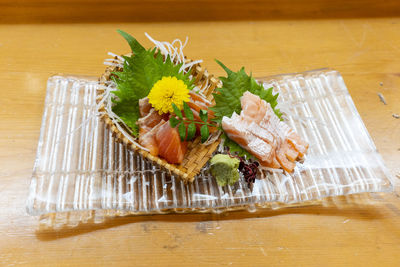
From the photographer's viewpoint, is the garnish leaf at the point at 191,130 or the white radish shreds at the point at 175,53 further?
the white radish shreds at the point at 175,53

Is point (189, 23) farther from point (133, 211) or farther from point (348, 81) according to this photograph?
point (133, 211)

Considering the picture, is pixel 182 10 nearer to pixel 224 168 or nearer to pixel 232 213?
pixel 224 168

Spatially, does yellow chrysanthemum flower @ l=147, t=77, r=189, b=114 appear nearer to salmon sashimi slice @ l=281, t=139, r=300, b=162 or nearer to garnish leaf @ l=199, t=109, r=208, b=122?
garnish leaf @ l=199, t=109, r=208, b=122

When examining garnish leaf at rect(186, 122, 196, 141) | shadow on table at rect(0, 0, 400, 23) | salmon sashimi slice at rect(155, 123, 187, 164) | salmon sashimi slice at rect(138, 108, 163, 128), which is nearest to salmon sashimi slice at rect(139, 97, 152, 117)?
salmon sashimi slice at rect(138, 108, 163, 128)

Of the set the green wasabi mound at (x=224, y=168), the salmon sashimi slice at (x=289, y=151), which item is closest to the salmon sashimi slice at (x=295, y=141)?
the salmon sashimi slice at (x=289, y=151)

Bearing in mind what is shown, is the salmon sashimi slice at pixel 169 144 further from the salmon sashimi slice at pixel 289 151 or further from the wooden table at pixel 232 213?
the salmon sashimi slice at pixel 289 151

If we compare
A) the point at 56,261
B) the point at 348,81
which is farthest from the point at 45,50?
the point at 348,81

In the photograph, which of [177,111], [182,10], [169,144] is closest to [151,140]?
[169,144]
